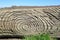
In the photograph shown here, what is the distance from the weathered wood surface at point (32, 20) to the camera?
2705 millimetres

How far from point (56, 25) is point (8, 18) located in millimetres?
421

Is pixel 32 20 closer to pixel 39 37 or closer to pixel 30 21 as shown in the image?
pixel 30 21

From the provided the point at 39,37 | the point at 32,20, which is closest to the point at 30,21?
the point at 32,20

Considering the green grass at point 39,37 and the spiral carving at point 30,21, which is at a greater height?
the spiral carving at point 30,21

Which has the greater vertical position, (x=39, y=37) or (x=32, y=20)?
(x=32, y=20)

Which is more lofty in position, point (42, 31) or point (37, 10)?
point (37, 10)

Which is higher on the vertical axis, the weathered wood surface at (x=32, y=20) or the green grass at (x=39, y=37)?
the weathered wood surface at (x=32, y=20)

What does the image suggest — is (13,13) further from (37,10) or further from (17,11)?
(37,10)

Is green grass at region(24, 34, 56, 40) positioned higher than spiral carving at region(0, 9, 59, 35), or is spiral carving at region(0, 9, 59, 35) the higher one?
spiral carving at region(0, 9, 59, 35)

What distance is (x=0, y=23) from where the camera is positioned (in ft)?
9.09

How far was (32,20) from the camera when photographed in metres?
2.72

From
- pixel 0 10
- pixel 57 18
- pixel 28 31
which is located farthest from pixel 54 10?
pixel 0 10

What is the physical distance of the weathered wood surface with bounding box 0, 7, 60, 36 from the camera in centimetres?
271

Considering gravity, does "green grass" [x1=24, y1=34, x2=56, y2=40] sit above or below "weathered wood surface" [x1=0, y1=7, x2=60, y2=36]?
below
